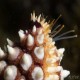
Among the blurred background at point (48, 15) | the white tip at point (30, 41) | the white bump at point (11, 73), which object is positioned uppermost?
the blurred background at point (48, 15)

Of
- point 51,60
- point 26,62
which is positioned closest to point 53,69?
point 51,60

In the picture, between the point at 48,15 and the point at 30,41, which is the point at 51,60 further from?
the point at 48,15

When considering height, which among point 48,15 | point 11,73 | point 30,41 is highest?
point 48,15

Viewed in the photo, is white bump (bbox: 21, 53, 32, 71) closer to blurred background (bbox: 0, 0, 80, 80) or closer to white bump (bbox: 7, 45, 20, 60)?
white bump (bbox: 7, 45, 20, 60)

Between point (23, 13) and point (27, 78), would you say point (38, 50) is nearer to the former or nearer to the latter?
point (27, 78)

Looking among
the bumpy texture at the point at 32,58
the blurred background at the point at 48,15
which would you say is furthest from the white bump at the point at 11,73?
the blurred background at the point at 48,15

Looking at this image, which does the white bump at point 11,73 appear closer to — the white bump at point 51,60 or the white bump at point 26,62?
the white bump at point 26,62
